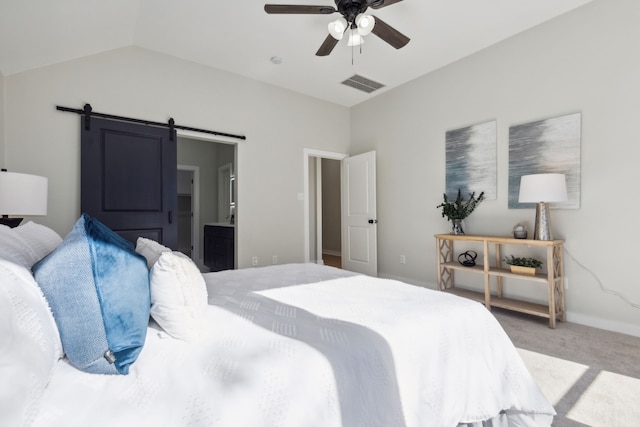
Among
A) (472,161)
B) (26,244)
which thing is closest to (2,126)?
(26,244)

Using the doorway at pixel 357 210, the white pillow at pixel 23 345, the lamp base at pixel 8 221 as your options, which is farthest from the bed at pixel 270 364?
the doorway at pixel 357 210

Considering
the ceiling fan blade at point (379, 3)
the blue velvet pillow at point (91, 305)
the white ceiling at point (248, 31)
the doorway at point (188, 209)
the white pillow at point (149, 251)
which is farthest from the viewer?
the doorway at point (188, 209)

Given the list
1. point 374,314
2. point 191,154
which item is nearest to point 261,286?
point 374,314

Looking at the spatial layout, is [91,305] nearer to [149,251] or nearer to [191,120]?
[149,251]

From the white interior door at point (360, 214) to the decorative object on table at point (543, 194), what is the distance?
2142 millimetres

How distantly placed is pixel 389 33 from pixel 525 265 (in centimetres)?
247

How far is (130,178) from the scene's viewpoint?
10.9 ft

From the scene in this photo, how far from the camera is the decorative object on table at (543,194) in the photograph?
271 cm

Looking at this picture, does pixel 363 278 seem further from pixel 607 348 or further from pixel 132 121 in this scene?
pixel 132 121

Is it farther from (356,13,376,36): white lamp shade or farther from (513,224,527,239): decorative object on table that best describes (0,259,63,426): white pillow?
(513,224,527,239): decorative object on table

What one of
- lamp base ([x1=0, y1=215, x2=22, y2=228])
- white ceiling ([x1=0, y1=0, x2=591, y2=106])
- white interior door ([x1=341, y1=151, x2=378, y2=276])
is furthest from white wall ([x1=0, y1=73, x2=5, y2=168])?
white interior door ([x1=341, y1=151, x2=378, y2=276])

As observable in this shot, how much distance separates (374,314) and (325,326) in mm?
235

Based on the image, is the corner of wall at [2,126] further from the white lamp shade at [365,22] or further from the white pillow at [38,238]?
the white lamp shade at [365,22]

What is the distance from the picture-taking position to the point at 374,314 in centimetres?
129
